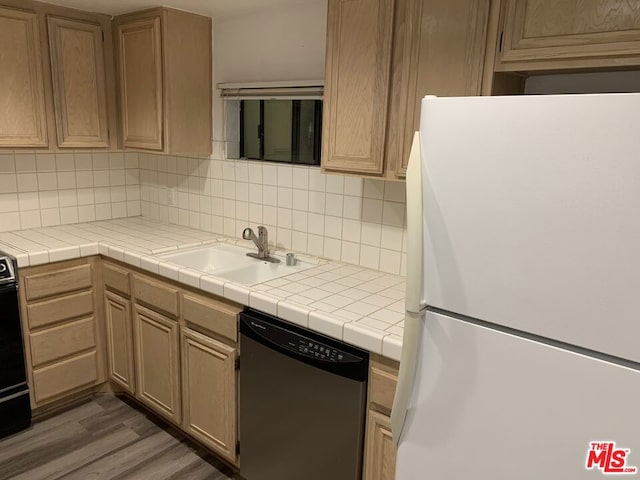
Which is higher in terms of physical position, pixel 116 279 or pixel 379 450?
pixel 116 279

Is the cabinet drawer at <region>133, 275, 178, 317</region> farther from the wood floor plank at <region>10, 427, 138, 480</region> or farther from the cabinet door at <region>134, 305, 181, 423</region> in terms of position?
the wood floor plank at <region>10, 427, 138, 480</region>

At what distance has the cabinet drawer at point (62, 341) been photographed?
2553 mm

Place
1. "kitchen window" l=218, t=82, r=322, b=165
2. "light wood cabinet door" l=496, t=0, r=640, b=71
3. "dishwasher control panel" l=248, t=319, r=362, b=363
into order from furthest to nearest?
"kitchen window" l=218, t=82, r=322, b=165, "dishwasher control panel" l=248, t=319, r=362, b=363, "light wood cabinet door" l=496, t=0, r=640, b=71

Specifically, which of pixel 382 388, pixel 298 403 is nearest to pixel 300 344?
pixel 298 403

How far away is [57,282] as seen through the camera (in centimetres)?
256

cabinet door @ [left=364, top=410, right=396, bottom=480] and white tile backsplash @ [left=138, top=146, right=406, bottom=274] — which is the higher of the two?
white tile backsplash @ [left=138, top=146, right=406, bottom=274]

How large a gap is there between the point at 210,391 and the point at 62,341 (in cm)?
102

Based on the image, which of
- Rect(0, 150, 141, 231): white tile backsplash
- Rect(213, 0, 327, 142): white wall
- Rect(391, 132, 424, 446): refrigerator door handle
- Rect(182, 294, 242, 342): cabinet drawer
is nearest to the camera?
Rect(391, 132, 424, 446): refrigerator door handle

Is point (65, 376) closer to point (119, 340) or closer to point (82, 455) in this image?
point (119, 340)

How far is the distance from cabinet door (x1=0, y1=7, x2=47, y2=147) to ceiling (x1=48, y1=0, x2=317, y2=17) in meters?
0.22

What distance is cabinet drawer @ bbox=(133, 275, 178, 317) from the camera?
2309mm

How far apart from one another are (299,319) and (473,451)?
2.64ft

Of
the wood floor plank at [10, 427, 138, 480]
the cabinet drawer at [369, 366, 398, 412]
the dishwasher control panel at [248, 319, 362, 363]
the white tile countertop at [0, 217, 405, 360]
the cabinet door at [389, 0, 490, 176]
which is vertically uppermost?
the cabinet door at [389, 0, 490, 176]

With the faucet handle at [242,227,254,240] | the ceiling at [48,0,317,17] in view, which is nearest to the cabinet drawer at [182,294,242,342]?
the faucet handle at [242,227,254,240]
